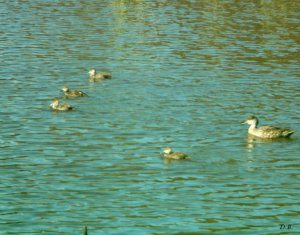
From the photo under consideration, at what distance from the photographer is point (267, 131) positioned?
87.8 feet

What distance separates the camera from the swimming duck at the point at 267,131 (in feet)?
86.8

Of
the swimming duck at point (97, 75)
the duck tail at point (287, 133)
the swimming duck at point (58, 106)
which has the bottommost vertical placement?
the duck tail at point (287, 133)

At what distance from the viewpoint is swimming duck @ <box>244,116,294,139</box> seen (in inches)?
1041

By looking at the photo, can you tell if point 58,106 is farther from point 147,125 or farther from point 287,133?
point 287,133

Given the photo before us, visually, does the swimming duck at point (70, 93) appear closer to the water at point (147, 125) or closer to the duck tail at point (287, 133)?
the water at point (147, 125)

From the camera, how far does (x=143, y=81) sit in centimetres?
3394

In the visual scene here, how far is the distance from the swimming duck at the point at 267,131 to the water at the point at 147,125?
9.0 inches

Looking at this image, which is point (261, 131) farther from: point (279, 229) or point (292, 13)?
point (292, 13)

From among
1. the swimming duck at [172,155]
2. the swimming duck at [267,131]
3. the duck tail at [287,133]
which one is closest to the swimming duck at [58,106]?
the swimming duck at [267,131]

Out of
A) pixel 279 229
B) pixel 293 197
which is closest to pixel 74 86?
pixel 293 197

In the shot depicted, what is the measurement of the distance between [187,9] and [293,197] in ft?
110

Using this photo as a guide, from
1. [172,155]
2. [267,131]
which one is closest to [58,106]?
[267,131]

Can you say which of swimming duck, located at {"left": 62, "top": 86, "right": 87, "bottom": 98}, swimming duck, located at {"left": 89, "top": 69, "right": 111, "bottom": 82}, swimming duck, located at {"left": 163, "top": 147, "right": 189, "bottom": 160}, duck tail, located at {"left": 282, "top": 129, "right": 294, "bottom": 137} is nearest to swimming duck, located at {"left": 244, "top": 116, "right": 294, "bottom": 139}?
duck tail, located at {"left": 282, "top": 129, "right": 294, "bottom": 137}

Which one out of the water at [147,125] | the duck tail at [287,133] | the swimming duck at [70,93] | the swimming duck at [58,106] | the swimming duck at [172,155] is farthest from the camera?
the swimming duck at [70,93]
